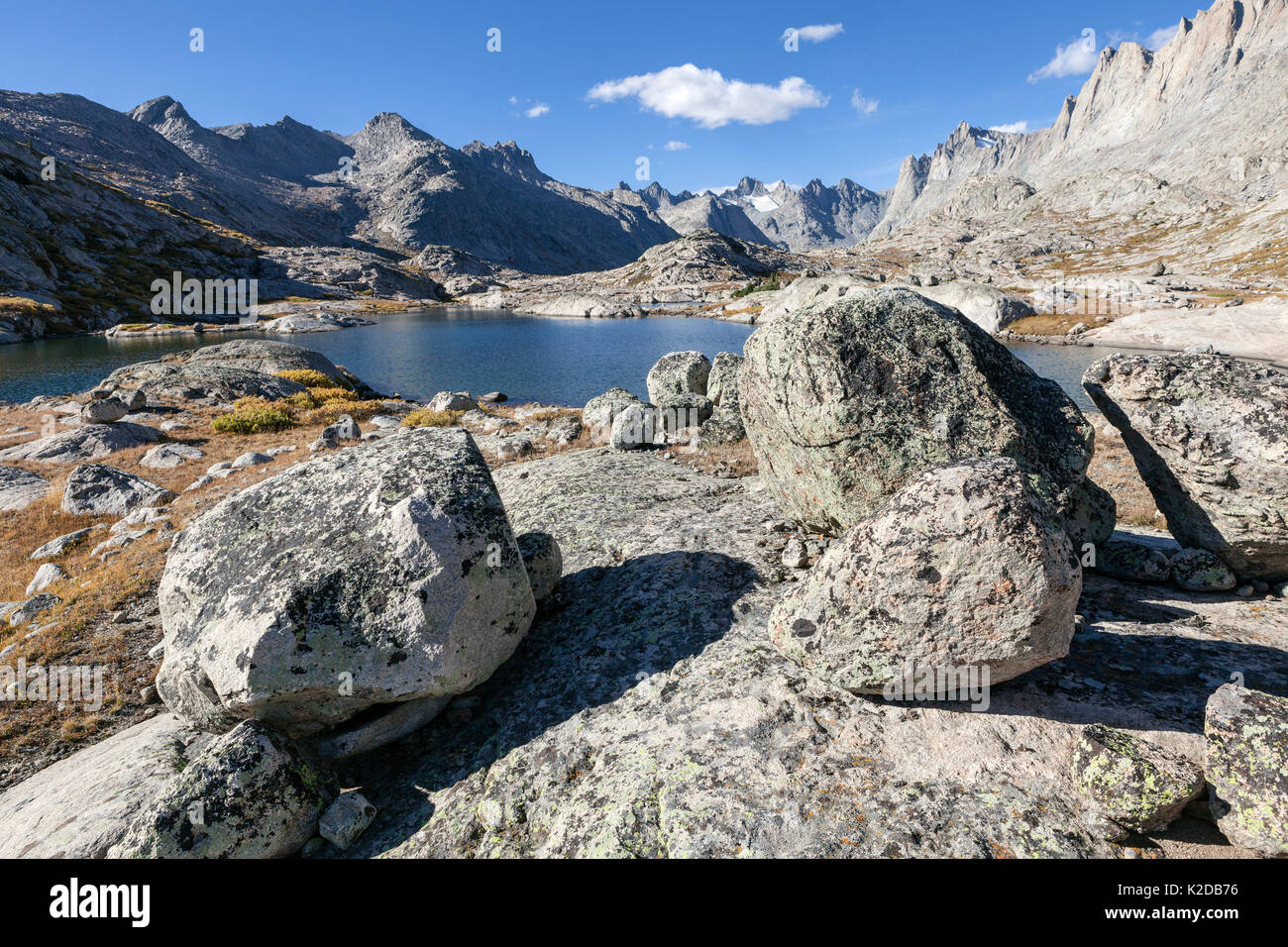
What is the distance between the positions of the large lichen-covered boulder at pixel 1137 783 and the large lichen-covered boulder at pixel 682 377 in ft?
83.3

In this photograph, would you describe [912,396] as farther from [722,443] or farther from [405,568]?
[722,443]

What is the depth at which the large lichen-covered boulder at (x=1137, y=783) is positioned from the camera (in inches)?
229

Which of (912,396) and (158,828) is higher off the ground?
(912,396)

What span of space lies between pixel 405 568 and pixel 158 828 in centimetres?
412

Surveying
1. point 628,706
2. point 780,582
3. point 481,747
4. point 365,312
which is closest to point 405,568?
point 481,747

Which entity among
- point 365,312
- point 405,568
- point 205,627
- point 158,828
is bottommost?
point 158,828

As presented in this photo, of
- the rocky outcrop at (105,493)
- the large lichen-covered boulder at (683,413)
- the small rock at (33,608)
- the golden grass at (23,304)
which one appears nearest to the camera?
the small rock at (33,608)

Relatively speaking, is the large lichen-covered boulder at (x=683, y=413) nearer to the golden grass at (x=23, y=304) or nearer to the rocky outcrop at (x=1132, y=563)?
the rocky outcrop at (x=1132, y=563)

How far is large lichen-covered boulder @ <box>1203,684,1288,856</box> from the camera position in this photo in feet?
18.0

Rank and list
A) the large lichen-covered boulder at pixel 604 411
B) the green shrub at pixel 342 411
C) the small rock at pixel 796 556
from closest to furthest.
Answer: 1. the small rock at pixel 796 556
2. the large lichen-covered boulder at pixel 604 411
3. the green shrub at pixel 342 411

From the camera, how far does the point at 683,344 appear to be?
88312 mm

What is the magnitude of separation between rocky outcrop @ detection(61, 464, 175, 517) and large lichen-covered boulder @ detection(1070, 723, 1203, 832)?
28.6 meters

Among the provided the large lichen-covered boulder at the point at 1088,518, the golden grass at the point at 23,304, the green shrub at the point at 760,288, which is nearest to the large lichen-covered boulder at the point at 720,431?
the large lichen-covered boulder at the point at 1088,518

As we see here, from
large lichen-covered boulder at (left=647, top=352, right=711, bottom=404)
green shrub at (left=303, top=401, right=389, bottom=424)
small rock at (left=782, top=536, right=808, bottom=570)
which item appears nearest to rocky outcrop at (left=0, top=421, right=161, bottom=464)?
green shrub at (left=303, top=401, right=389, bottom=424)
